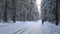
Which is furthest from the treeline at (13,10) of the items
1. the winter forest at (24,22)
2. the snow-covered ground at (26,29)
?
the snow-covered ground at (26,29)

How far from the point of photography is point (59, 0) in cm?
2327

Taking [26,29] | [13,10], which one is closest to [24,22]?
[13,10]

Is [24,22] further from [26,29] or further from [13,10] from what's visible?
[26,29]

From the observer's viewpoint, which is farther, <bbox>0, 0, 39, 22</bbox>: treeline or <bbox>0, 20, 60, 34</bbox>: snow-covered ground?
<bbox>0, 0, 39, 22</bbox>: treeline

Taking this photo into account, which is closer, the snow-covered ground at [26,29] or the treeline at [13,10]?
the snow-covered ground at [26,29]

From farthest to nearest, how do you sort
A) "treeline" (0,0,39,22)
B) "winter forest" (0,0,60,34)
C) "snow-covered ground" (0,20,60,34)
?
"treeline" (0,0,39,22) → "winter forest" (0,0,60,34) → "snow-covered ground" (0,20,60,34)

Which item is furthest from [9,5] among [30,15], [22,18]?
[30,15]

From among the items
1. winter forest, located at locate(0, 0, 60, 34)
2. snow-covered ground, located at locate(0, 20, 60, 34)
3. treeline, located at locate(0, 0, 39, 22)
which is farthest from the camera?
treeline, located at locate(0, 0, 39, 22)

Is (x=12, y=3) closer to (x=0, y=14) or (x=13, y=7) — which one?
(x=13, y=7)

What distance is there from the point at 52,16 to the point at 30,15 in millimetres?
44830

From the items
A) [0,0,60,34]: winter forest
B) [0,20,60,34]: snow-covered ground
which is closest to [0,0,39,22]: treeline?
[0,0,60,34]: winter forest

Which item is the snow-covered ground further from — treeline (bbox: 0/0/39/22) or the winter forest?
treeline (bbox: 0/0/39/22)

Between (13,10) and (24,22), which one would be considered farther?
(24,22)

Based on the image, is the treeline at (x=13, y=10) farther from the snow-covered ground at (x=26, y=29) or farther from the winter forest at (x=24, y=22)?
the snow-covered ground at (x=26, y=29)
